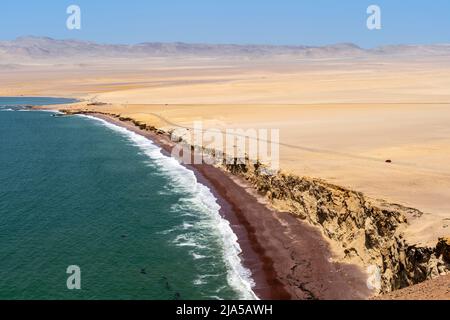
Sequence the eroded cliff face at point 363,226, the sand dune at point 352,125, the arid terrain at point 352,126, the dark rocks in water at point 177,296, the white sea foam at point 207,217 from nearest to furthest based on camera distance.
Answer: the eroded cliff face at point 363,226
the dark rocks in water at point 177,296
the white sea foam at point 207,217
the arid terrain at point 352,126
the sand dune at point 352,125

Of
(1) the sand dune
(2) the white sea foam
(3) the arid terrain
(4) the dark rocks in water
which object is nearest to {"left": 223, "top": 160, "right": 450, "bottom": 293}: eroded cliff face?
(3) the arid terrain

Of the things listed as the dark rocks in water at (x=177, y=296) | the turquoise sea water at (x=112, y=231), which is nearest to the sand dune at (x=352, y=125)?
the turquoise sea water at (x=112, y=231)

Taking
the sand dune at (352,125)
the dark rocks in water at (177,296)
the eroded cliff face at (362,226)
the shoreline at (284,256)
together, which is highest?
the sand dune at (352,125)

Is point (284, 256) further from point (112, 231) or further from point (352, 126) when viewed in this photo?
point (352, 126)

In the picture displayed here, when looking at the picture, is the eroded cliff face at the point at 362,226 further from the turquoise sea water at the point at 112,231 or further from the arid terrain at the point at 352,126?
the turquoise sea water at the point at 112,231

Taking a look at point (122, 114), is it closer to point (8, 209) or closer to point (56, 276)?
point (8, 209)
